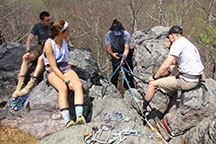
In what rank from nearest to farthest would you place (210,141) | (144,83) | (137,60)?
1. (210,141)
2. (144,83)
3. (137,60)

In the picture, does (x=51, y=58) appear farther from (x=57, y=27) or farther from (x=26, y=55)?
(x=26, y=55)

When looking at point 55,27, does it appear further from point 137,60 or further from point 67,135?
point 137,60

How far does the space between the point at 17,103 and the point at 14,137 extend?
2.23 ft

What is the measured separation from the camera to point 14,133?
11.0ft

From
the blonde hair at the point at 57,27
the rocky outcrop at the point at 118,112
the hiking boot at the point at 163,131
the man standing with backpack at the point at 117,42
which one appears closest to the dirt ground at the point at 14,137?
the rocky outcrop at the point at 118,112

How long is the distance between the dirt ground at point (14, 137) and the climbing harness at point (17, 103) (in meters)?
0.43

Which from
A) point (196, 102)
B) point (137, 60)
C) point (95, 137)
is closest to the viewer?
point (95, 137)

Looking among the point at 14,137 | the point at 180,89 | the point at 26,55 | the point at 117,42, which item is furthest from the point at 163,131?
the point at 26,55

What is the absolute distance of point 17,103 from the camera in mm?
3602

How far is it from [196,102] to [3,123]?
3.89 meters

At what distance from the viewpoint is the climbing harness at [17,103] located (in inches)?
140

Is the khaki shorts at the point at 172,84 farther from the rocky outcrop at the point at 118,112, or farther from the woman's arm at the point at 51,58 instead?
the woman's arm at the point at 51,58

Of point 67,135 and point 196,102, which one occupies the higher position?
point 67,135

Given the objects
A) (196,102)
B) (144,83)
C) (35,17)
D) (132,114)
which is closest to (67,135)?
(132,114)
